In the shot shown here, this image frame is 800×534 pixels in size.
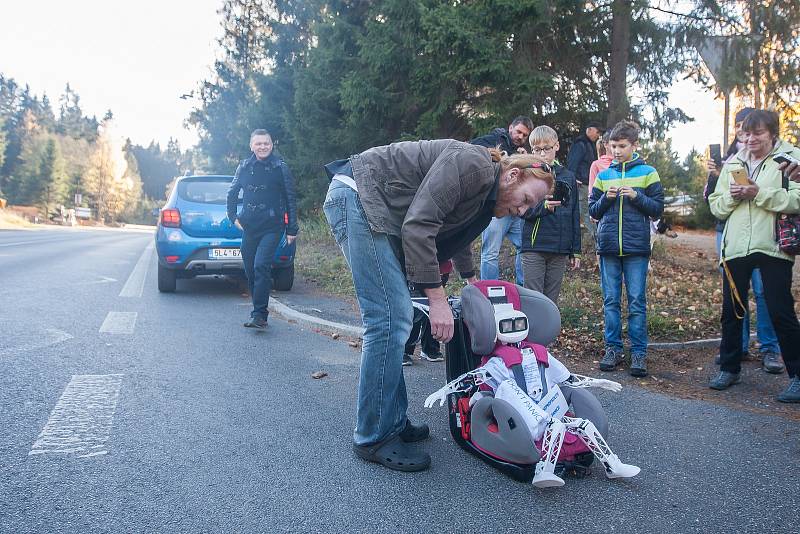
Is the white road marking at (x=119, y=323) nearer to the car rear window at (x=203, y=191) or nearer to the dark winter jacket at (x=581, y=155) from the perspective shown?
the car rear window at (x=203, y=191)

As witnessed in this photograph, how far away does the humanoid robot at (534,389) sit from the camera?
2757 mm

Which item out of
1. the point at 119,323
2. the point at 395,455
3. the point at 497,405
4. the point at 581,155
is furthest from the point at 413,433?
the point at 581,155

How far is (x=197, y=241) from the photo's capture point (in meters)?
8.36

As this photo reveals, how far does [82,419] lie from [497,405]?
2.31 metres

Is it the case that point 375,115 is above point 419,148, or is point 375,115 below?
above

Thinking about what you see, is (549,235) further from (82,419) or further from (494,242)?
(82,419)

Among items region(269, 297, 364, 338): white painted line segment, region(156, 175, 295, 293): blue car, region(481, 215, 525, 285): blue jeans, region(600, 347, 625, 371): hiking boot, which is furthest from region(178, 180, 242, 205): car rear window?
region(600, 347, 625, 371): hiking boot

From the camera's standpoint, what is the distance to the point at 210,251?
27.5ft

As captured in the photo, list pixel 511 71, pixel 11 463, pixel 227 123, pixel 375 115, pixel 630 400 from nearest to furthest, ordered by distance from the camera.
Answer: pixel 11 463 → pixel 630 400 → pixel 511 71 → pixel 375 115 → pixel 227 123

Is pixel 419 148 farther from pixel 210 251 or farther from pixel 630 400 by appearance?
pixel 210 251

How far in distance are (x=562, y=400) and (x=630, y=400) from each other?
4.85ft

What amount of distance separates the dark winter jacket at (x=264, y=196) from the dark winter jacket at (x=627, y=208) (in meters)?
3.13

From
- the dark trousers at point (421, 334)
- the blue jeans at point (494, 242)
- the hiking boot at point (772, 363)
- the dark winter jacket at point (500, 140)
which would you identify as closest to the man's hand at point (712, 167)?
the hiking boot at point (772, 363)

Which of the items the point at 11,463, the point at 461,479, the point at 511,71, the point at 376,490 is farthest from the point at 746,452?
the point at 511,71
